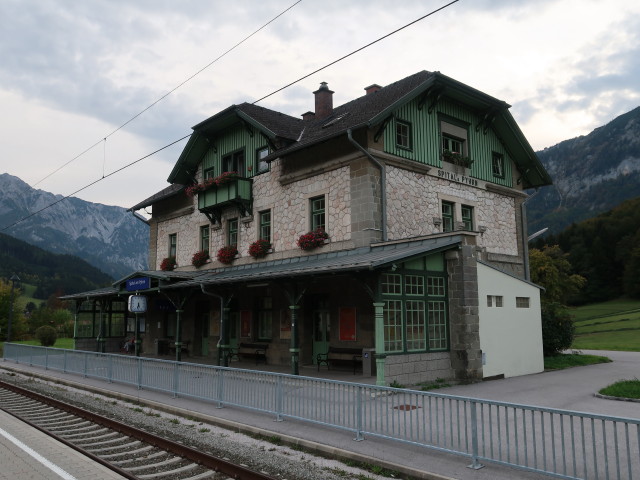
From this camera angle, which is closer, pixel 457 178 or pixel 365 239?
pixel 365 239

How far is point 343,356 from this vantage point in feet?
54.5

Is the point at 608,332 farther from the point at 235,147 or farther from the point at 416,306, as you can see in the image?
the point at 235,147

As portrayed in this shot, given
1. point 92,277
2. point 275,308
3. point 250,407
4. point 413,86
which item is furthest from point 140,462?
point 92,277

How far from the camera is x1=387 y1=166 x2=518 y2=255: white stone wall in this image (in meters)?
17.9

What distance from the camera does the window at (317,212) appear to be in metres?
→ 19.3

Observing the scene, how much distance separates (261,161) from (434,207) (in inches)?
290

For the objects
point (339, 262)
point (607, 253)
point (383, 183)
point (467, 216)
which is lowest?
point (339, 262)

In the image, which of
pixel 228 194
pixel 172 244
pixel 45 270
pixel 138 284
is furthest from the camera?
pixel 45 270

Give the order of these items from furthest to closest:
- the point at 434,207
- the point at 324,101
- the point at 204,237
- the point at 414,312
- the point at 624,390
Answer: the point at 204,237 < the point at 324,101 < the point at 434,207 < the point at 414,312 < the point at 624,390

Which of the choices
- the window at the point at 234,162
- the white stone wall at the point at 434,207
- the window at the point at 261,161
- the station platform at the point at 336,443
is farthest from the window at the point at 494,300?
the window at the point at 234,162

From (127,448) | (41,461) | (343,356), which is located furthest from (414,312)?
(41,461)

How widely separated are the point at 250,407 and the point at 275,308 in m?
9.71

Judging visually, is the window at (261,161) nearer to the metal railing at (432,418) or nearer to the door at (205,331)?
the door at (205,331)

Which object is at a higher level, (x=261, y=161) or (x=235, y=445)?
(x=261, y=161)
